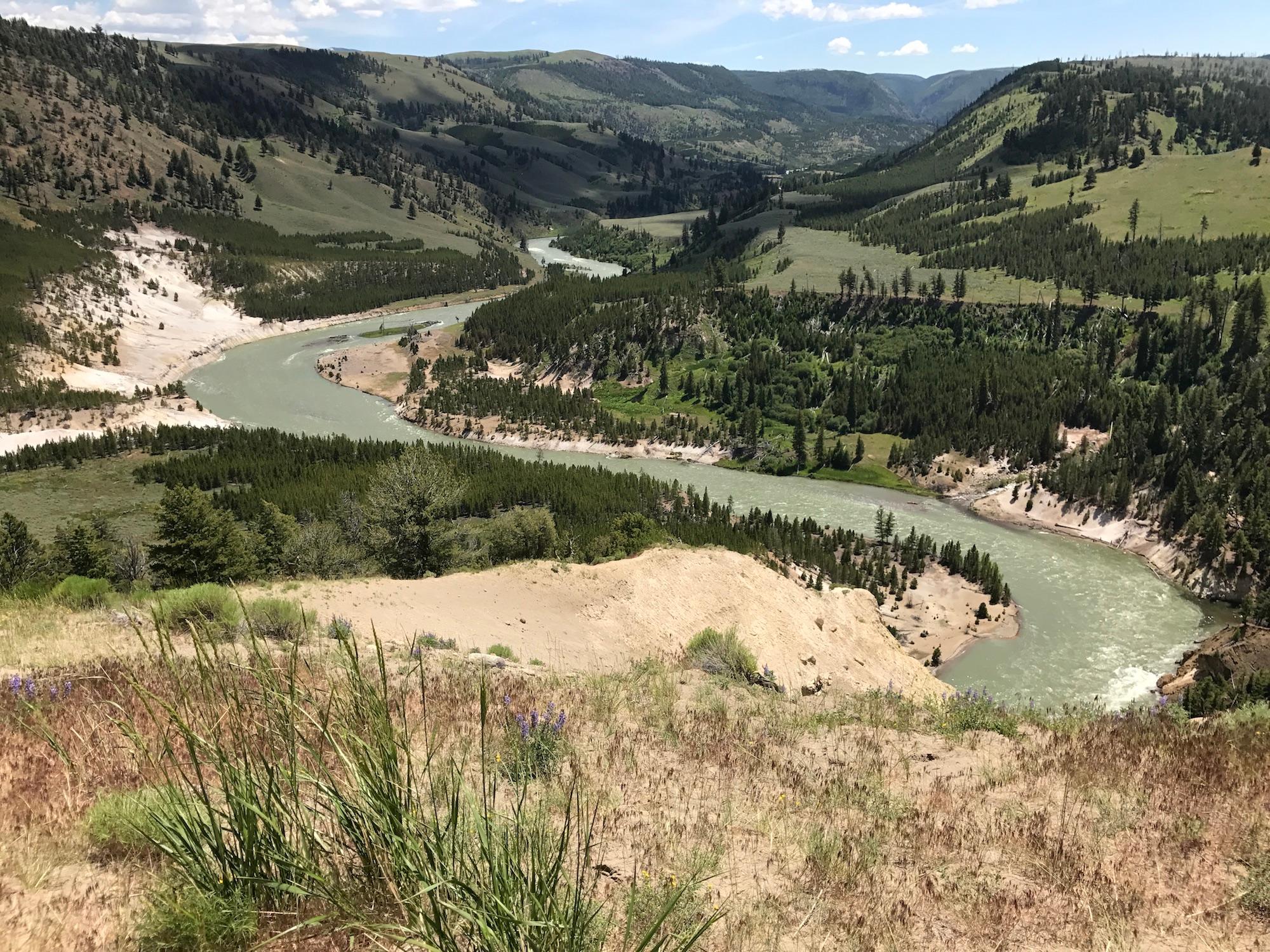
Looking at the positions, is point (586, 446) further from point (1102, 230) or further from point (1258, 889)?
point (1102, 230)

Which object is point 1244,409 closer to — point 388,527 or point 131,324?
point 388,527

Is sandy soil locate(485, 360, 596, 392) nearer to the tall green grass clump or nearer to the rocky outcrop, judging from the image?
the rocky outcrop

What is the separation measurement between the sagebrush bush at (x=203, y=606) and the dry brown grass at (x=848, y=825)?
17.2ft

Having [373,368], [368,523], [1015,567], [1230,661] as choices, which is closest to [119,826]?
[368,523]

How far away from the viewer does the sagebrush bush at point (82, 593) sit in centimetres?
1859

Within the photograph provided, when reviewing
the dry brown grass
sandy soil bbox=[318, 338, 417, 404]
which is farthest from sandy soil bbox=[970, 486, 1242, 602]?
sandy soil bbox=[318, 338, 417, 404]

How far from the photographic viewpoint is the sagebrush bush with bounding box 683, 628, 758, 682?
22.5m

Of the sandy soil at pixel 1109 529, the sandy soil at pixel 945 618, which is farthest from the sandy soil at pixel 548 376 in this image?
the sandy soil at pixel 945 618

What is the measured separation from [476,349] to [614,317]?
25410 millimetres

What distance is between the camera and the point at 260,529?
49625 millimetres

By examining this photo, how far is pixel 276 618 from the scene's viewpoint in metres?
19.1

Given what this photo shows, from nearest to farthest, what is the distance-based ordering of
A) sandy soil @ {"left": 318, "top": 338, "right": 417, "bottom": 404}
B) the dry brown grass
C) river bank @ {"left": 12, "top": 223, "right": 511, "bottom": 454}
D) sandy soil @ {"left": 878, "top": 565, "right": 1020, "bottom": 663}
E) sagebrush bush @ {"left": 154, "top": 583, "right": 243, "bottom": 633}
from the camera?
the dry brown grass → sagebrush bush @ {"left": 154, "top": 583, "right": 243, "bottom": 633} → sandy soil @ {"left": 878, "top": 565, "right": 1020, "bottom": 663} → river bank @ {"left": 12, "top": 223, "right": 511, "bottom": 454} → sandy soil @ {"left": 318, "top": 338, "right": 417, "bottom": 404}

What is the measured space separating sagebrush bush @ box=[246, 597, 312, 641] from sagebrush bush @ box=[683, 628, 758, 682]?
10955 mm

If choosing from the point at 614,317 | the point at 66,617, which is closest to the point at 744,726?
the point at 66,617
